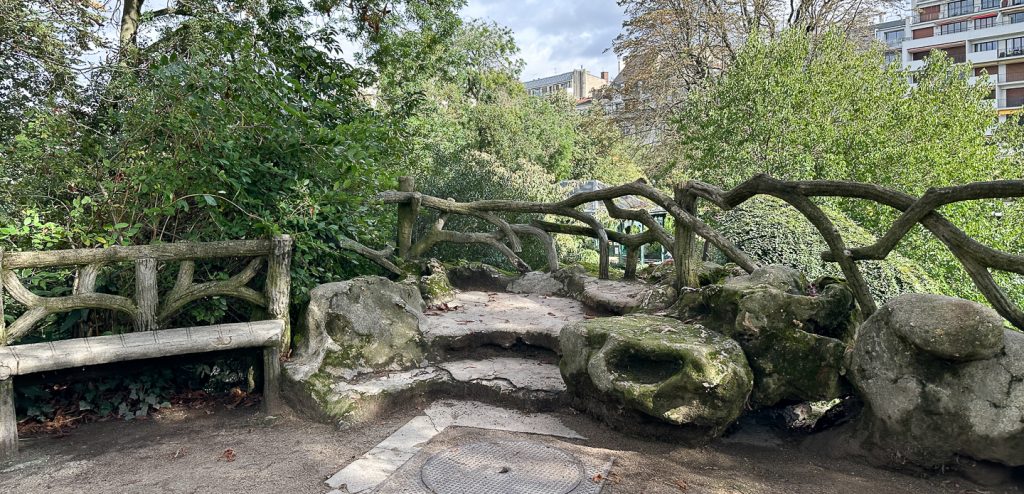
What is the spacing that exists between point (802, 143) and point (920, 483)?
8284mm

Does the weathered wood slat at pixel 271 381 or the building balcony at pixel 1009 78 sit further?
Result: the building balcony at pixel 1009 78

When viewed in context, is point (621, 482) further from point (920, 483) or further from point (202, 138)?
point (202, 138)

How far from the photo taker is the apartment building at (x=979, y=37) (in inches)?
1697

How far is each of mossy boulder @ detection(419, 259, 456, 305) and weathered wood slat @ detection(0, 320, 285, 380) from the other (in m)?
1.90

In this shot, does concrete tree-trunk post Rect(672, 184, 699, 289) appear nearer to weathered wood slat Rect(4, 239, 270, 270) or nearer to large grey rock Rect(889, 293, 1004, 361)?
large grey rock Rect(889, 293, 1004, 361)

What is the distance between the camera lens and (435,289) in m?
6.19

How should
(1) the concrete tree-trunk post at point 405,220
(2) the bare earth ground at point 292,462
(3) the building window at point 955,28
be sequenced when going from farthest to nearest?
(3) the building window at point 955,28
(1) the concrete tree-trunk post at point 405,220
(2) the bare earth ground at point 292,462

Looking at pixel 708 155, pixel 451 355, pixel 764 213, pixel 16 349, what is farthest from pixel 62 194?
pixel 708 155

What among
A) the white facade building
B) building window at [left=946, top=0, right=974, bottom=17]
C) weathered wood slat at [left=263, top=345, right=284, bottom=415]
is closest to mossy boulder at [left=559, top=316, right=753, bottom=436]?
weathered wood slat at [left=263, top=345, right=284, bottom=415]

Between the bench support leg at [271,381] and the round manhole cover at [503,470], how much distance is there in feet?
4.65

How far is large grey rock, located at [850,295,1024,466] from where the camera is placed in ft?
10.0

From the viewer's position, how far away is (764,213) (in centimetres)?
750

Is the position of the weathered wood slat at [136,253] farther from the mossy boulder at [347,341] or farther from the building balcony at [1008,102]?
the building balcony at [1008,102]

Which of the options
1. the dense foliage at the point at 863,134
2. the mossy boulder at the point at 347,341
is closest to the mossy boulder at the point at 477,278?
the mossy boulder at the point at 347,341
